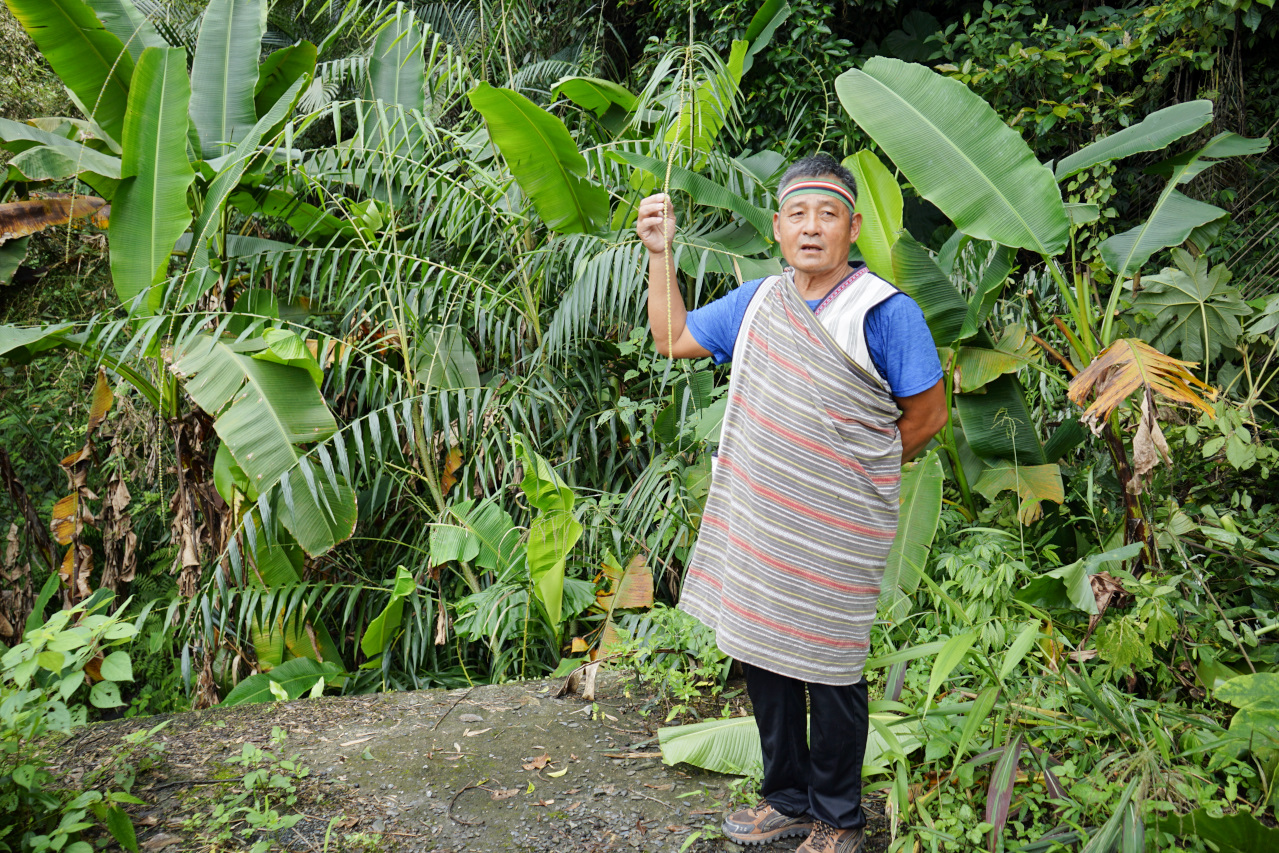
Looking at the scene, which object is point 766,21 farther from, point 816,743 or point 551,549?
point 816,743

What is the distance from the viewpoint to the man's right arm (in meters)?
2.16

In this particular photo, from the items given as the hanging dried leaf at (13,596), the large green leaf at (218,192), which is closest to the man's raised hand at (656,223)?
the large green leaf at (218,192)

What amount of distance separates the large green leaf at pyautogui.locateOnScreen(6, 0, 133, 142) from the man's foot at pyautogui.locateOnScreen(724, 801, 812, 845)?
4.11 metres

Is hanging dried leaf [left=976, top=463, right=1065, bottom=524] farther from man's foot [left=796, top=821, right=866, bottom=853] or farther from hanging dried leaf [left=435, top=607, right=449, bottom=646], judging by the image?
hanging dried leaf [left=435, top=607, right=449, bottom=646]

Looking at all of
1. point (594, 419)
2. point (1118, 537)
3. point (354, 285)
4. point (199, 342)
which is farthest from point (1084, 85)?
point (199, 342)

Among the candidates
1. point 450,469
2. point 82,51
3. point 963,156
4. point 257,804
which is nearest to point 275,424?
point 450,469

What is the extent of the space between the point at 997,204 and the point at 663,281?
1.50m

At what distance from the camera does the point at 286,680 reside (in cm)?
366

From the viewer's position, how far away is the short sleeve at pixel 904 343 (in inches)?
74.0

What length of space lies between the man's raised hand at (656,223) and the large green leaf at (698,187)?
126 centimetres

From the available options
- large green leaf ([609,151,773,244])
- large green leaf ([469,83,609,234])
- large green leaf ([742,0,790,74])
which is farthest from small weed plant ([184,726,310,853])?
large green leaf ([742,0,790,74])

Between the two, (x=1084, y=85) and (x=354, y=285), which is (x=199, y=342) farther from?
(x=1084, y=85)

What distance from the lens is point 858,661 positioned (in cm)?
196

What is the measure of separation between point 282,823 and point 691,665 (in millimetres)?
1466
